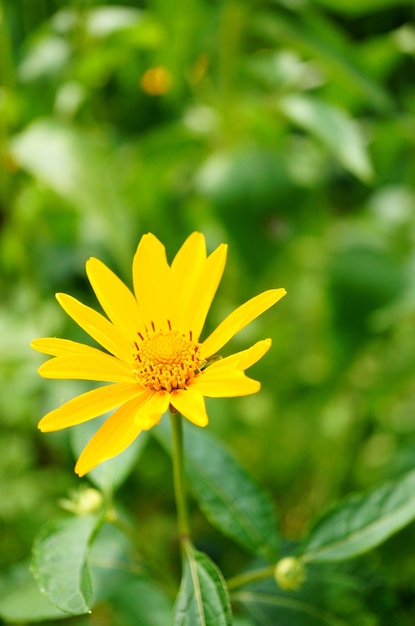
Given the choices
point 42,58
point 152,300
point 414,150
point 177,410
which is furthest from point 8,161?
point 414,150

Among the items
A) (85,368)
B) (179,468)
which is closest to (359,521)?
(179,468)

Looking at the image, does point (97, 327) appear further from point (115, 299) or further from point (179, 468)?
point (179, 468)

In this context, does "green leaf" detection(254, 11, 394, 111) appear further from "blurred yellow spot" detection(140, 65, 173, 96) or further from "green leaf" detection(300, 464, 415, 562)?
"green leaf" detection(300, 464, 415, 562)

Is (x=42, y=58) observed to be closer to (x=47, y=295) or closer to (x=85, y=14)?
(x=85, y=14)

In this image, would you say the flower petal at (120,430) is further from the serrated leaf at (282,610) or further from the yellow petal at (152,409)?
the serrated leaf at (282,610)

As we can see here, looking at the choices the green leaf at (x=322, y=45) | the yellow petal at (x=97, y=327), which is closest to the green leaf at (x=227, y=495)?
the yellow petal at (x=97, y=327)

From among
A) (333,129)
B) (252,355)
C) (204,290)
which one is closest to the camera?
(252,355)
